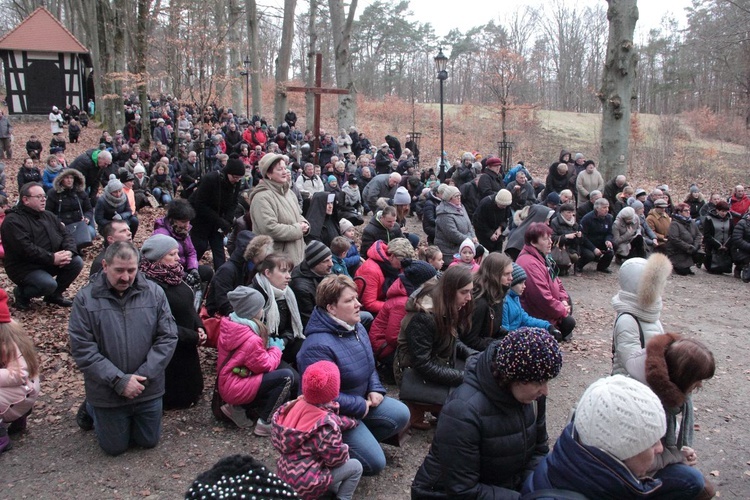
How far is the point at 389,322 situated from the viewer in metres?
5.43

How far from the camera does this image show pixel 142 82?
14992 mm

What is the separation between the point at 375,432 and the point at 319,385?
1.12 metres

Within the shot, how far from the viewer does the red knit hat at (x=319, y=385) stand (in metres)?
3.42

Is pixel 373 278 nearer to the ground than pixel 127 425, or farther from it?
farther from it

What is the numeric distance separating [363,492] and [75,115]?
2789cm

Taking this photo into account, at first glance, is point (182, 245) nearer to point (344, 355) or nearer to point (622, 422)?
point (344, 355)

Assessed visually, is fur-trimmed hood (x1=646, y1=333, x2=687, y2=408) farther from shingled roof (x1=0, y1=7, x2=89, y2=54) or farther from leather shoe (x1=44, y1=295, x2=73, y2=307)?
shingled roof (x1=0, y1=7, x2=89, y2=54)

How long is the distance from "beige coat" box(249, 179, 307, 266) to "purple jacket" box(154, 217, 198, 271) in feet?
2.55

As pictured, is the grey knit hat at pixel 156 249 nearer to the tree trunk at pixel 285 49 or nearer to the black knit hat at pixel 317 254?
the black knit hat at pixel 317 254

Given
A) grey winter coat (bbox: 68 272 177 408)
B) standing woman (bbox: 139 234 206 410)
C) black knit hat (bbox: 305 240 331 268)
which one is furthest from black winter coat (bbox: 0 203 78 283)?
black knit hat (bbox: 305 240 331 268)

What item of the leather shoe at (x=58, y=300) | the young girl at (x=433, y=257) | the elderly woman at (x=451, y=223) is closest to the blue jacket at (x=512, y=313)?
the young girl at (x=433, y=257)

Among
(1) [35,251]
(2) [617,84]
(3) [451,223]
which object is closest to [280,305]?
(1) [35,251]

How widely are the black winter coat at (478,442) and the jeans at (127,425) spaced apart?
249cm

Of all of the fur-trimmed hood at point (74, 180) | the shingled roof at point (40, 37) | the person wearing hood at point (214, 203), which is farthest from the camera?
the shingled roof at point (40, 37)
